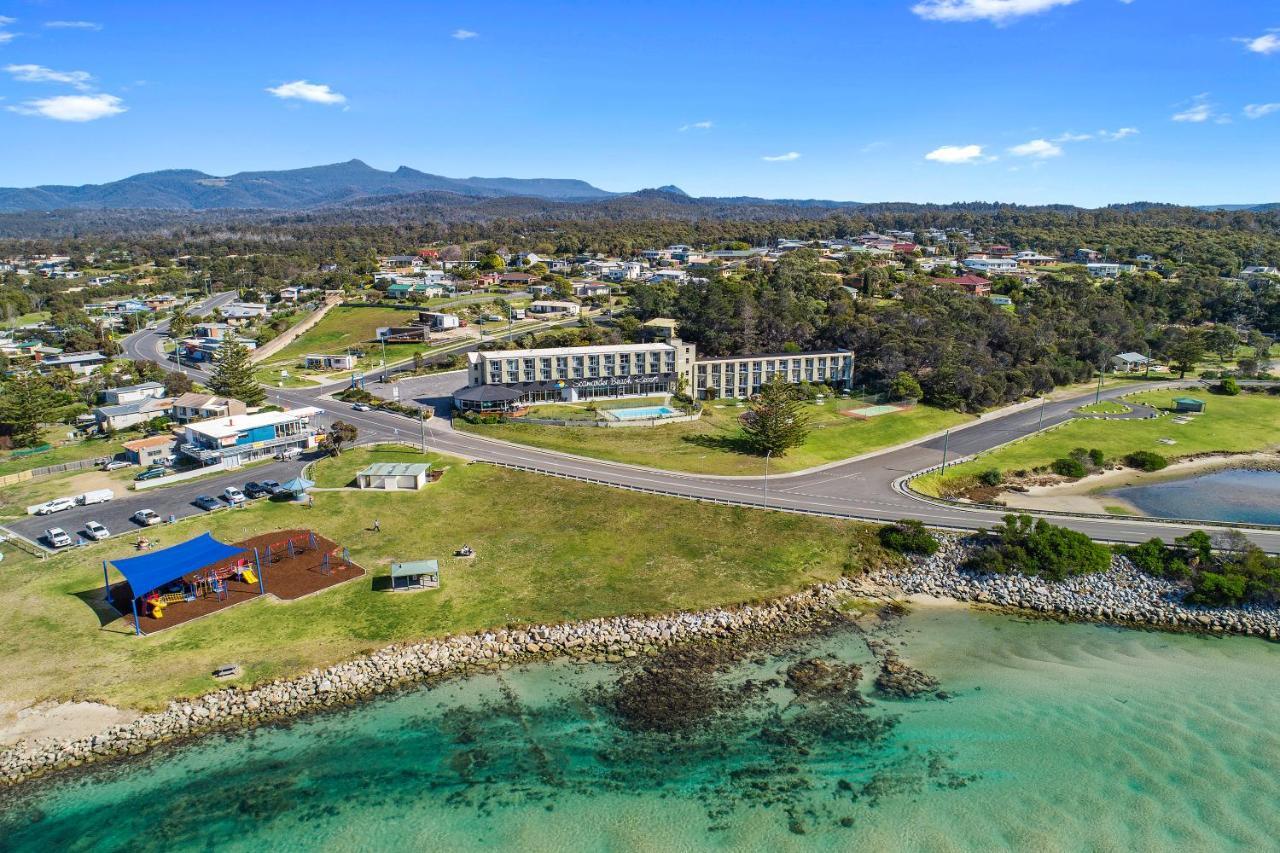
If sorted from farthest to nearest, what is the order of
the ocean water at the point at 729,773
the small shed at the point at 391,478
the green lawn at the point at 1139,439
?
the green lawn at the point at 1139,439 → the small shed at the point at 391,478 → the ocean water at the point at 729,773

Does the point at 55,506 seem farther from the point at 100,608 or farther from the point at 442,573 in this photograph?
the point at 442,573

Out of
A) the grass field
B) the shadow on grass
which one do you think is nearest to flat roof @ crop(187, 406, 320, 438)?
the grass field

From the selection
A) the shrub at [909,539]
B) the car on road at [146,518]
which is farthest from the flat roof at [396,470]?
the shrub at [909,539]

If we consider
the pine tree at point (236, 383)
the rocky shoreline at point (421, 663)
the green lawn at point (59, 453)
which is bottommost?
the rocky shoreline at point (421, 663)

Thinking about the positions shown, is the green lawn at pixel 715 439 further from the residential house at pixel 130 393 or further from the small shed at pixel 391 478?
the residential house at pixel 130 393

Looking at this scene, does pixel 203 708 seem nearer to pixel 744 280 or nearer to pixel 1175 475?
pixel 1175 475

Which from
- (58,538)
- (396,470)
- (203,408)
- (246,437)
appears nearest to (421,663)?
(396,470)

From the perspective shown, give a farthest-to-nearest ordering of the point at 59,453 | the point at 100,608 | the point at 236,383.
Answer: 1. the point at 236,383
2. the point at 59,453
3. the point at 100,608
